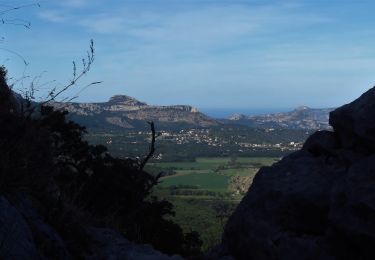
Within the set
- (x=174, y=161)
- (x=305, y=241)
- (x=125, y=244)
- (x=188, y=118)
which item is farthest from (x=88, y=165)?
(x=188, y=118)

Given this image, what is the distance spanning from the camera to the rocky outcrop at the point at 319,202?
455 cm

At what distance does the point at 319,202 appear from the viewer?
5336 mm

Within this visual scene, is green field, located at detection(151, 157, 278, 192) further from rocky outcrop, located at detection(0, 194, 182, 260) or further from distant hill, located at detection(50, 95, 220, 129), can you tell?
rocky outcrop, located at detection(0, 194, 182, 260)

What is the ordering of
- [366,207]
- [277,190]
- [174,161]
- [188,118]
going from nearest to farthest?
[366,207] → [277,190] → [174,161] → [188,118]

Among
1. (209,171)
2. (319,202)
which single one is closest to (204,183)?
(209,171)

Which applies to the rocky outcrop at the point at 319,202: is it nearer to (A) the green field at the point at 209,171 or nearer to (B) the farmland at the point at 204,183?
(B) the farmland at the point at 204,183

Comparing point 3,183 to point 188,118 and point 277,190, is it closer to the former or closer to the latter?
point 277,190

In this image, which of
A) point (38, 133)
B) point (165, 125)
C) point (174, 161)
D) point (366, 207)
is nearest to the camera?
point (366, 207)

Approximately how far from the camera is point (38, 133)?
6285 millimetres

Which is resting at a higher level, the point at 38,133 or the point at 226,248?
the point at 38,133

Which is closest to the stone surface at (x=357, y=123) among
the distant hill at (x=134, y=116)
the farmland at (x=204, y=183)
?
the farmland at (x=204, y=183)

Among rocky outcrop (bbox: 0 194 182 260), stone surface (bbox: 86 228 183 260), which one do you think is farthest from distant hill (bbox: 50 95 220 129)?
rocky outcrop (bbox: 0 194 182 260)

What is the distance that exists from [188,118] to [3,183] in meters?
194

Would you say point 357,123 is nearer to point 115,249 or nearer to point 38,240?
point 115,249
